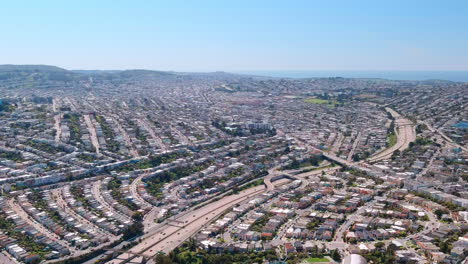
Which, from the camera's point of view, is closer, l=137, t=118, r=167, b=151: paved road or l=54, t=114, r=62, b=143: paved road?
l=137, t=118, r=167, b=151: paved road

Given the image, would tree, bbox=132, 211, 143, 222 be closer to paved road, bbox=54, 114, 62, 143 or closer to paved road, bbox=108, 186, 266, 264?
paved road, bbox=108, 186, 266, 264

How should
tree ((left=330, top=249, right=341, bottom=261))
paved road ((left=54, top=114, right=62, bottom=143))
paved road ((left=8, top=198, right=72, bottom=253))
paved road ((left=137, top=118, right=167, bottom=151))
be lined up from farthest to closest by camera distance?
1. paved road ((left=54, top=114, right=62, bottom=143))
2. paved road ((left=137, top=118, right=167, bottom=151))
3. paved road ((left=8, top=198, right=72, bottom=253))
4. tree ((left=330, top=249, right=341, bottom=261))

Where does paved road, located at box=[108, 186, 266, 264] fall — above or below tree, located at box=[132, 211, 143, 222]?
below

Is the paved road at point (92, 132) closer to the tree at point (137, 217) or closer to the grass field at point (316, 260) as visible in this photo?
the tree at point (137, 217)

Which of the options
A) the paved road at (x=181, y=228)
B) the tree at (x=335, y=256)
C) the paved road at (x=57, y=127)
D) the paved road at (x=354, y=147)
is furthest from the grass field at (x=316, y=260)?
the paved road at (x=57, y=127)

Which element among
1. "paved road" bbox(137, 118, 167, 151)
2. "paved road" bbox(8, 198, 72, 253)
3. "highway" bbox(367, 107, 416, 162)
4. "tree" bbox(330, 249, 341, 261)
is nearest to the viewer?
"tree" bbox(330, 249, 341, 261)

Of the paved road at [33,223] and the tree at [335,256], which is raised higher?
the tree at [335,256]

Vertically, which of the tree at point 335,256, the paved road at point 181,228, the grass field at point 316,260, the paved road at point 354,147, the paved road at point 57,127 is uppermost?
the paved road at point 57,127

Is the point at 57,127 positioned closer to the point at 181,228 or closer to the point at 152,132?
the point at 152,132

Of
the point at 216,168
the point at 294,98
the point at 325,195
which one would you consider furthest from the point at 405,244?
the point at 294,98

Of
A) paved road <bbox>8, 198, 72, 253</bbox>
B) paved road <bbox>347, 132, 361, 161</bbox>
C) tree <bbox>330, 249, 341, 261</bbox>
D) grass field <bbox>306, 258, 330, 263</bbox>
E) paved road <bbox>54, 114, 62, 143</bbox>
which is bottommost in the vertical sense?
paved road <bbox>8, 198, 72, 253</bbox>

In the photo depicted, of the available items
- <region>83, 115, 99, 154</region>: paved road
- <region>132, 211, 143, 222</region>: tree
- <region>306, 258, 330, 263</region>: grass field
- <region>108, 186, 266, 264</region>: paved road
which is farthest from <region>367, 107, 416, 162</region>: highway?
<region>83, 115, 99, 154</region>: paved road

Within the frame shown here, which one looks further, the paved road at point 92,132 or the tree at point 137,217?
the paved road at point 92,132
